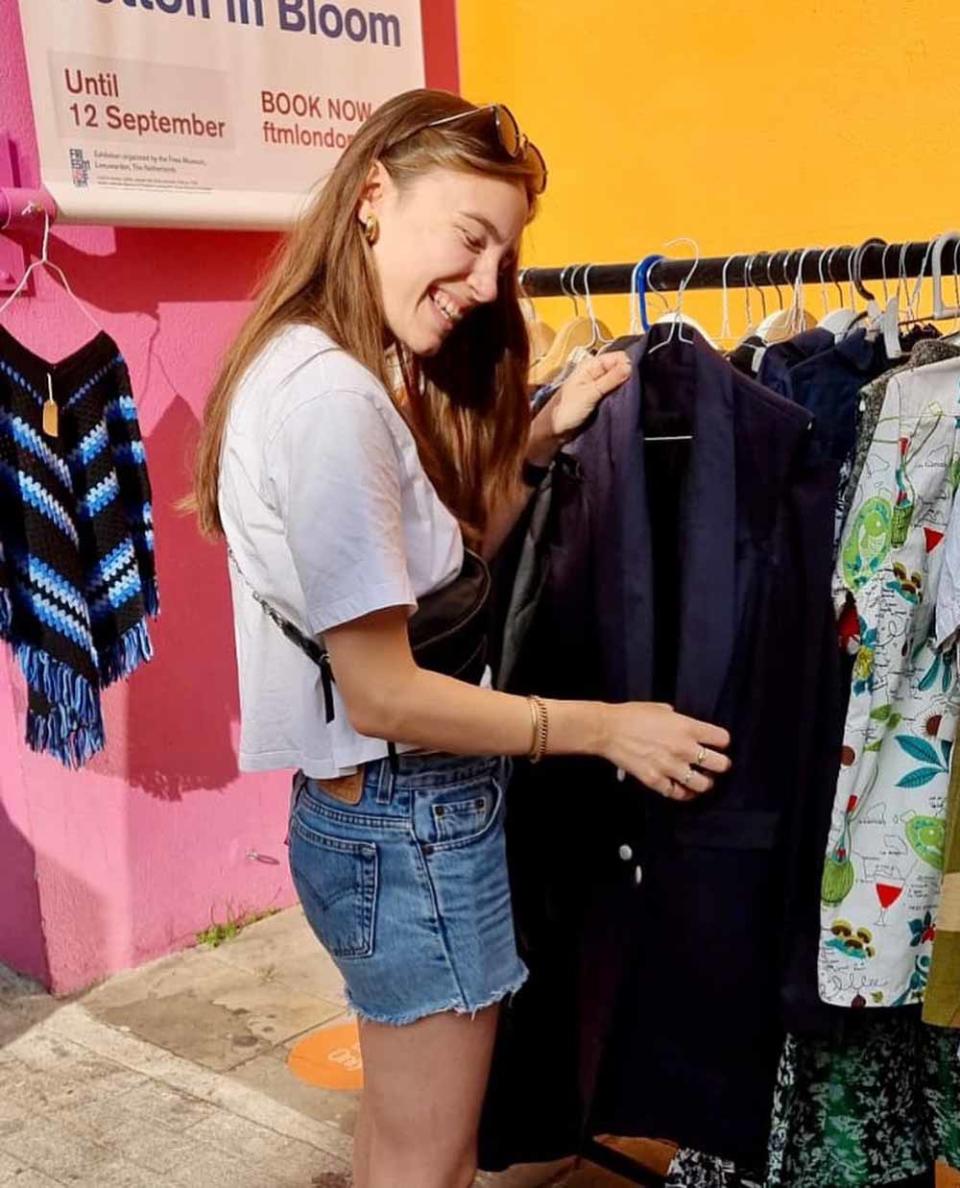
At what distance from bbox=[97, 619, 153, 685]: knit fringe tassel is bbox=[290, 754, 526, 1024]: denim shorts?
1337mm

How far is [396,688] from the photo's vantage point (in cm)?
133

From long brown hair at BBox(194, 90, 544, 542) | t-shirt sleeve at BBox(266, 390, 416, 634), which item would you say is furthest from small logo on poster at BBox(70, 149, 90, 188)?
t-shirt sleeve at BBox(266, 390, 416, 634)

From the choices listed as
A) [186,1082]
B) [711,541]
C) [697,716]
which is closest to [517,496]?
[711,541]

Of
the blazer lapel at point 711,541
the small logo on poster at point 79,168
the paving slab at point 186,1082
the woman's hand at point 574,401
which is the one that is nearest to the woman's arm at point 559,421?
the woman's hand at point 574,401

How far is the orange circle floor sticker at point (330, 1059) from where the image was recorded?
2660 mm

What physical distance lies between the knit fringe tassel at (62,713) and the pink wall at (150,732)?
0.74 feet

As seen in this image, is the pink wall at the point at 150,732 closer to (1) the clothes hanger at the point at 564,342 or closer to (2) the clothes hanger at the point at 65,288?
(2) the clothes hanger at the point at 65,288

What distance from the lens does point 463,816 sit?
1454 millimetres

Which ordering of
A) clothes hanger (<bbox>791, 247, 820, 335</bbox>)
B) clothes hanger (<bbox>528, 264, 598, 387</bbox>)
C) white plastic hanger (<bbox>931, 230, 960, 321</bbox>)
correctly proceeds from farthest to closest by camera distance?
clothes hanger (<bbox>528, 264, 598, 387</bbox>) → clothes hanger (<bbox>791, 247, 820, 335</bbox>) → white plastic hanger (<bbox>931, 230, 960, 321</bbox>)

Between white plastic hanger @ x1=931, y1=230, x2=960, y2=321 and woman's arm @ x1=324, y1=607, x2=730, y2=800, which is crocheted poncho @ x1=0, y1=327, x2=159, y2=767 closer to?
woman's arm @ x1=324, y1=607, x2=730, y2=800

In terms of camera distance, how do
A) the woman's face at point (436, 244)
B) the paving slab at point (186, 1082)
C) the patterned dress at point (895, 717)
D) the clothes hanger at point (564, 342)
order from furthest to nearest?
the paving slab at point (186, 1082) → the clothes hanger at point (564, 342) → the patterned dress at point (895, 717) → the woman's face at point (436, 244)

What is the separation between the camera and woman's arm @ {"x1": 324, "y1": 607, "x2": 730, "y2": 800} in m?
1.32

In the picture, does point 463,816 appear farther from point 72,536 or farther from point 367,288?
point 72,536

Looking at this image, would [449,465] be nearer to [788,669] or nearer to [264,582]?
[264,582]
